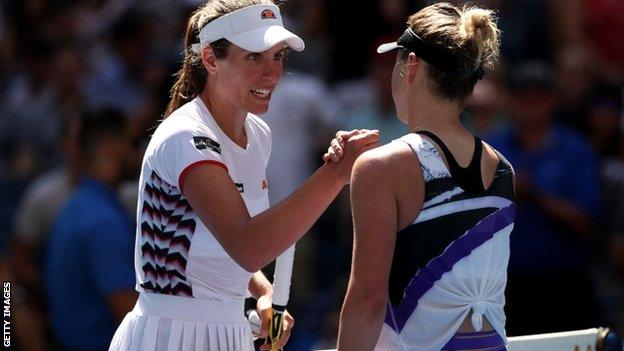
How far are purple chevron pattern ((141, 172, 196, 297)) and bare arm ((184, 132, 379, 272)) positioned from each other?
0.32 ft

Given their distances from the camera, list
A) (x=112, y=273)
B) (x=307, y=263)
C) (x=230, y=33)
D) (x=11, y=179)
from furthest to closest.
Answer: (x=11, y=179), (x=307, y=263), (x=112, y=273), (x=230, y=33)

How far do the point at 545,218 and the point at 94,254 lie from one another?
2.51 meters

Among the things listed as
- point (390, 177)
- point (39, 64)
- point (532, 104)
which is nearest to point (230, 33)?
point (390, 177)

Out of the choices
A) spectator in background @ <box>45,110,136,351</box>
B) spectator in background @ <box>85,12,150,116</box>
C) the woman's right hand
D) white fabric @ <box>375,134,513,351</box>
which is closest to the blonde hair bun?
white fabric @ <box>375,134,513,351</box>

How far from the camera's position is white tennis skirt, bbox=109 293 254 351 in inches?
149

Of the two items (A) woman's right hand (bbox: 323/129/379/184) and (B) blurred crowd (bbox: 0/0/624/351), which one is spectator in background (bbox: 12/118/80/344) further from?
(A) woman's right hand (bbox: 323/129/379/184)

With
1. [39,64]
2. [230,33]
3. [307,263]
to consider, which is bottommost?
[307,263]

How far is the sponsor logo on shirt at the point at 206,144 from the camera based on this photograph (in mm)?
3686

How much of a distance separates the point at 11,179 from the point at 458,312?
618cm

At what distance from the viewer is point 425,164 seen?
3.32 m

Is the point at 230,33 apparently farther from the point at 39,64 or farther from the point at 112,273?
the point at 39,64

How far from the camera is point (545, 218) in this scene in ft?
22.7

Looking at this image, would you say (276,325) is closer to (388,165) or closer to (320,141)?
(388,165)

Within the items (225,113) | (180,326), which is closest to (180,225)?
(180,326)
